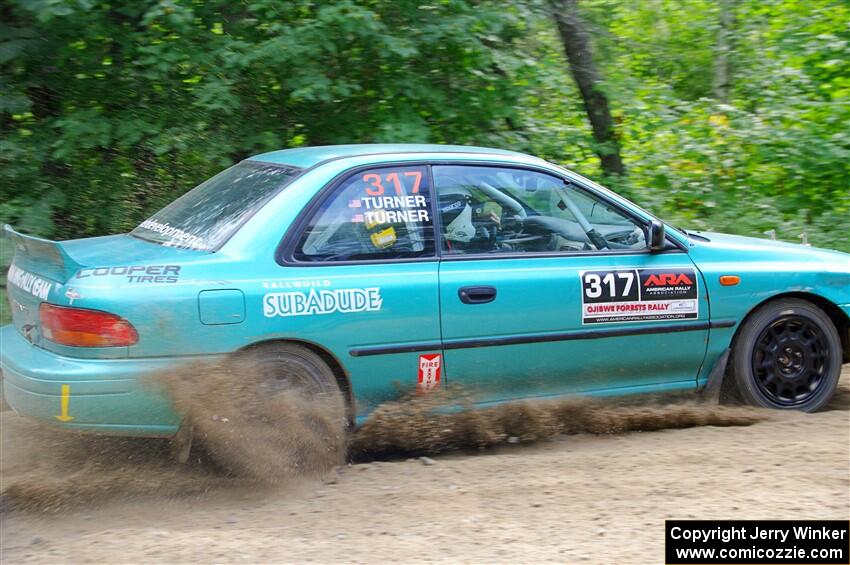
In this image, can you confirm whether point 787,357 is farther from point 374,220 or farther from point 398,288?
point 374,220

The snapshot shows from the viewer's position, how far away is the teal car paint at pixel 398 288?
422 centimetres

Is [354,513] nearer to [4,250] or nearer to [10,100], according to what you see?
[4,250]

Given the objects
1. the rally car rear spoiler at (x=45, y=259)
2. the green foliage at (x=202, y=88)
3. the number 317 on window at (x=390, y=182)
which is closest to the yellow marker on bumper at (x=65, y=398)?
the rally car rear spoiler at (x=45, y=259)

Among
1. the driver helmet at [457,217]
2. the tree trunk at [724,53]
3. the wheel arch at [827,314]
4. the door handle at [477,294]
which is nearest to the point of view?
the door handle at [477,294]

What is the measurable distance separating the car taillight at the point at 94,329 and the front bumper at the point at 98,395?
0.27ft

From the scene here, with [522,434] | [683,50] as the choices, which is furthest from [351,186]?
[683,50]

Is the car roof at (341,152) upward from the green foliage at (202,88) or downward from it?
downward

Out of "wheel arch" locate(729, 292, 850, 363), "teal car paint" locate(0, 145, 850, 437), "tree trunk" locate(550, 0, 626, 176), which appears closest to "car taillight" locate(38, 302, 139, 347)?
"teal car paint" locate(0, 145, 850, 437)

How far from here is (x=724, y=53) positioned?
11.7 meters

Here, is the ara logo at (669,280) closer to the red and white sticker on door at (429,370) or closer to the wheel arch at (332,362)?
the red and white sticker on door at (429,370)

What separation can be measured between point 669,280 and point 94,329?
9.89 feet

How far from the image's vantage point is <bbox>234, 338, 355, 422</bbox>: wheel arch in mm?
4449

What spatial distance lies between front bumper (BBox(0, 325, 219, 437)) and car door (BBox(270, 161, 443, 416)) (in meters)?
0.55

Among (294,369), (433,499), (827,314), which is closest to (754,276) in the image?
(827,314)
